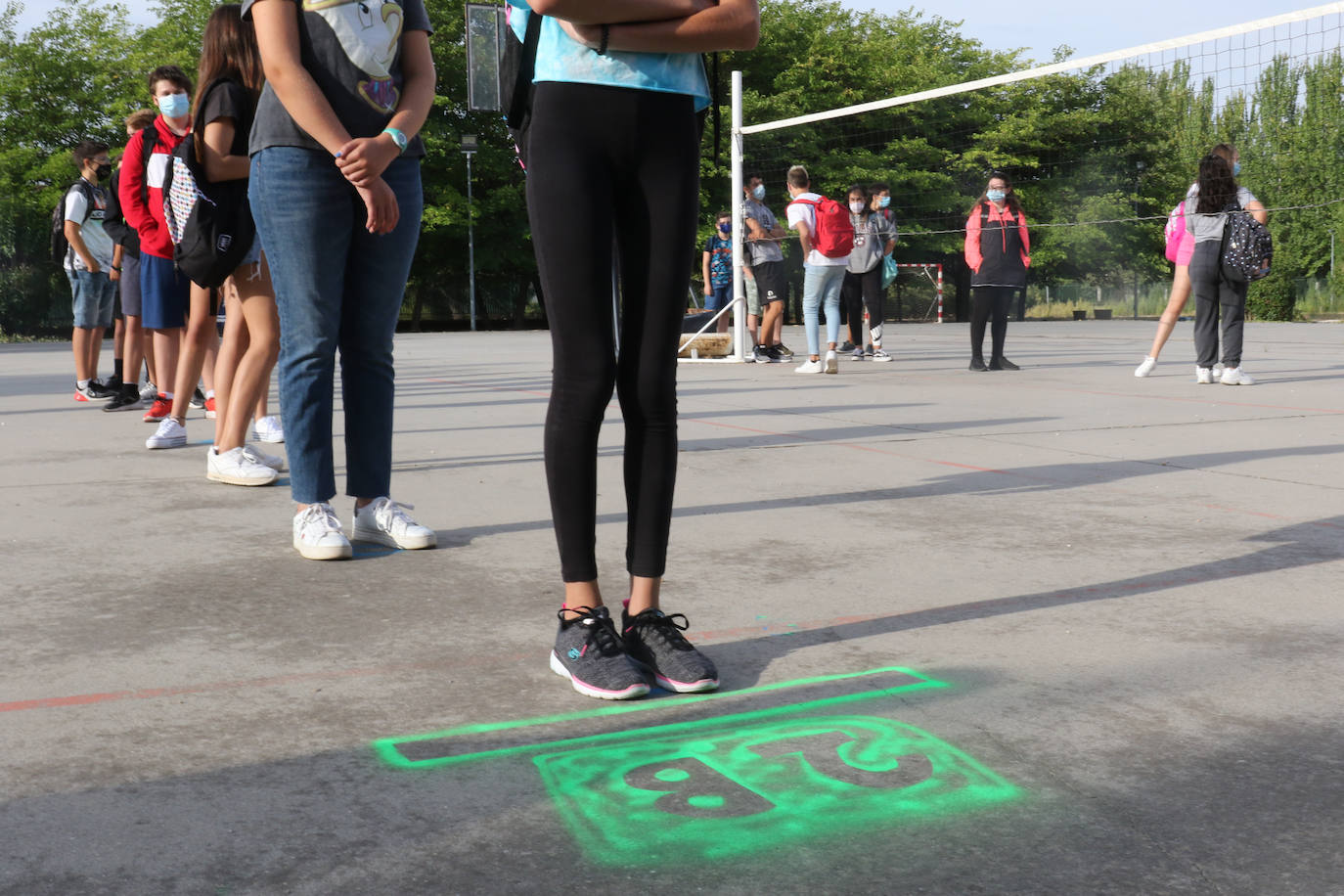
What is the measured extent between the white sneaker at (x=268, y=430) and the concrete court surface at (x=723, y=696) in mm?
1161

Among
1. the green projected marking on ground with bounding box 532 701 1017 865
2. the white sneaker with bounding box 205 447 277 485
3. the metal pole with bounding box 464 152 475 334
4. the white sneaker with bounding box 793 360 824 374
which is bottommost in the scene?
the green projected marking on ground with bounding box 532 701 1017 865

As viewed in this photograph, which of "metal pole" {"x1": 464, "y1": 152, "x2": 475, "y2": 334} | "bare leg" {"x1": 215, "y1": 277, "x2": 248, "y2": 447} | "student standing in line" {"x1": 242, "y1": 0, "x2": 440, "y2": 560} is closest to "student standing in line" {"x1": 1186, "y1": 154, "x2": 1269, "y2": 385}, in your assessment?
"bare leg" {"x1": 215, "y1": 277, "x2": 248, "y2": 447}

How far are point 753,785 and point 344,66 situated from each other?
284 cm

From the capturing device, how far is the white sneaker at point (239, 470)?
5.59 m

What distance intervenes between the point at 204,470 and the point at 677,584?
321cm

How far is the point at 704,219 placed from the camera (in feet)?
148

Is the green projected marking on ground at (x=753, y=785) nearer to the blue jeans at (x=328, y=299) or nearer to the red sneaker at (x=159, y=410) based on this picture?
the blue jeans at (x=328, y=299)

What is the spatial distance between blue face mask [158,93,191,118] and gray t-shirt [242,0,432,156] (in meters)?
2.99

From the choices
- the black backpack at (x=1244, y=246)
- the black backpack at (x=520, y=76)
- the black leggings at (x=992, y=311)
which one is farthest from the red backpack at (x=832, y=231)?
the black backpack at (x=520, y=76)

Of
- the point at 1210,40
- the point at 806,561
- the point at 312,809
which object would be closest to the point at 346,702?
the point at 312,809

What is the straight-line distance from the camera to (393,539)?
4.33 meters

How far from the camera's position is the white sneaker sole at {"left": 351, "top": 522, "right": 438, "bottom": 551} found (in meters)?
4.28

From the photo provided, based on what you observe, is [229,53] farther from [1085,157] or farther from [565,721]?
[1085,157]

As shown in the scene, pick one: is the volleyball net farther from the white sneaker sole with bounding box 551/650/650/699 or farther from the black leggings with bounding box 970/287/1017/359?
the white sneaker sole with bounding box 551/650/650/699
